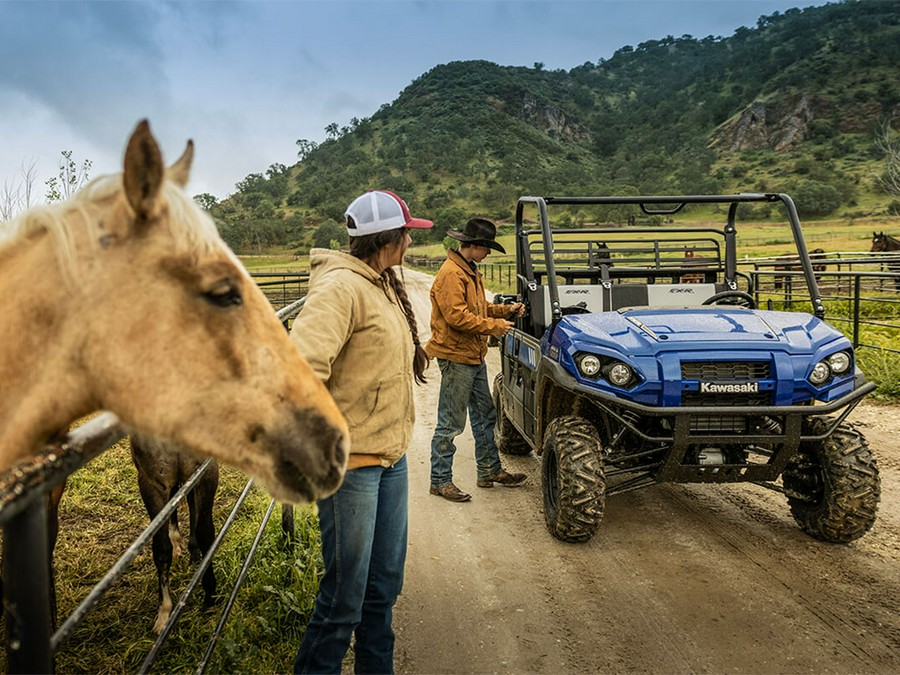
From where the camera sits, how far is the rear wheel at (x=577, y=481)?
396 cm

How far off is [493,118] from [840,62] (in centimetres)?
5760

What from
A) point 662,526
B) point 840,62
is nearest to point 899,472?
point 662,526

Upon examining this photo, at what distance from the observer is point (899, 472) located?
5.27m

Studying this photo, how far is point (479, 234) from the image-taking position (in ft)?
17.1

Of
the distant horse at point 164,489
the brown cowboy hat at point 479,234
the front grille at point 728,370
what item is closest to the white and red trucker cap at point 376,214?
A: the distant horse at point 164,489

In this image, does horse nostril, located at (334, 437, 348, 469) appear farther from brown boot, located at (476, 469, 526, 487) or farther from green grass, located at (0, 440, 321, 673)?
brown boot, located at (476, 469, 526, 487)

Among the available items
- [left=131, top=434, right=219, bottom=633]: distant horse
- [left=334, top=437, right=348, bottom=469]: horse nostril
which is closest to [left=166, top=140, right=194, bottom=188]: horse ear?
[left=334, top=437, right=348, bottom=469]: horse nostril

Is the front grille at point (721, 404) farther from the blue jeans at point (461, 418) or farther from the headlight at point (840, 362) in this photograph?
the blue jeans at point (461, 418)

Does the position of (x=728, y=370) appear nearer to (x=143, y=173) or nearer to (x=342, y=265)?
(x=342, y=265)

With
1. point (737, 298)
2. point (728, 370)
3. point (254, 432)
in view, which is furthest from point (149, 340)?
point (737, 298)

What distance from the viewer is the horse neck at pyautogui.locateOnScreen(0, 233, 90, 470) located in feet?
→ 4.22

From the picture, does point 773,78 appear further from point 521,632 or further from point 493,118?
point 521,632

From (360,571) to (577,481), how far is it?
2.01 m

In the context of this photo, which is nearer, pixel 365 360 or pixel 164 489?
pixel 365 360
